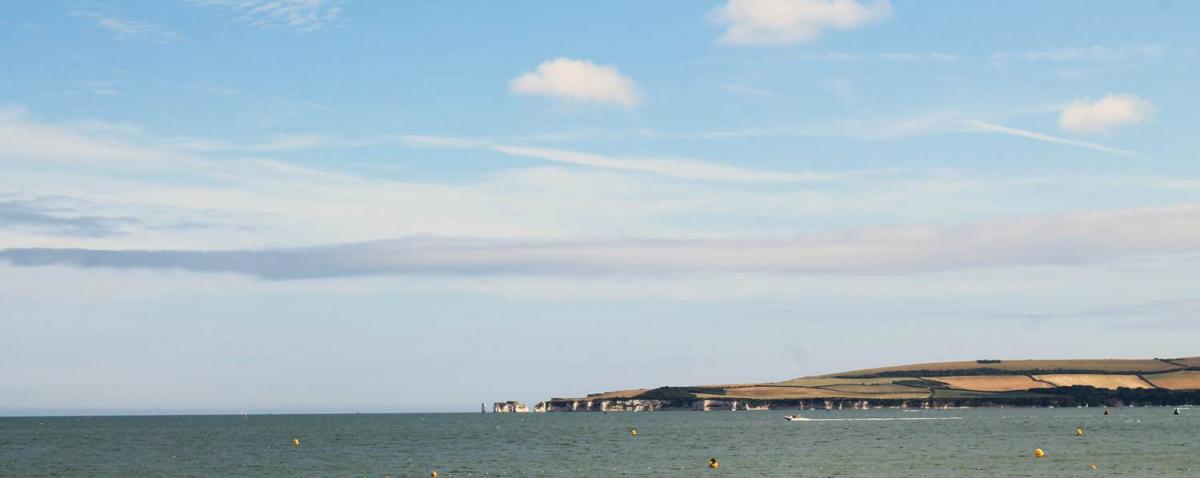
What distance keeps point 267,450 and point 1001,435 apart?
9863 centimetres

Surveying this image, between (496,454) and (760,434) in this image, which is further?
(760,434)

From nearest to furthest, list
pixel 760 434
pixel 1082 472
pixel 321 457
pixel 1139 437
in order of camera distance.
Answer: pixel 1082 472 → pixel 321 457 → pixel 1139 437 → pixel 760 434

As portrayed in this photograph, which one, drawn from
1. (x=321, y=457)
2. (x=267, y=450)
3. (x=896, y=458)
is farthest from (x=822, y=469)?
(x=267, y=450)

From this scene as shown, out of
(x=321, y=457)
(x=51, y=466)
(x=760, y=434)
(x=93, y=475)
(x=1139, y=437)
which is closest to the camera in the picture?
(x=93, y=475)

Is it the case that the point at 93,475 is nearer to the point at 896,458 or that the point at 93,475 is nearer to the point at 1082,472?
the point at 896,458

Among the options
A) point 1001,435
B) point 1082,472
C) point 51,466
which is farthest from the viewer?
point 1001,435

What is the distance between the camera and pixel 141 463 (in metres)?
140

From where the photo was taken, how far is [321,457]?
148 m

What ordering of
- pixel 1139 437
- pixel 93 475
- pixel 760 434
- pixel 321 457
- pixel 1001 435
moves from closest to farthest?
pixel 93 475, pixel 321 457, pixel 1139 437, pixel 1001 435, pixel 760 434

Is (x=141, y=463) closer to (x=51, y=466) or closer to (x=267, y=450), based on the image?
(x=51, y=466)

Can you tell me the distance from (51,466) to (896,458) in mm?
88174

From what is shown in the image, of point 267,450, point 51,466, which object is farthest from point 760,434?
point 51,466

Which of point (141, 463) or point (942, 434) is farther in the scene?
point (942, 434)

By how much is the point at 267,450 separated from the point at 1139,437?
11283 centimetres
